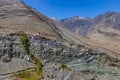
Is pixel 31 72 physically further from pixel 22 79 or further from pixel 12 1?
pixel 12 1

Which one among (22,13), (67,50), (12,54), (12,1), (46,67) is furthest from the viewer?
(12,1)

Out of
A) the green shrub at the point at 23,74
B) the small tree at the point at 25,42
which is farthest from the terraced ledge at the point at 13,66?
the small tree at the point at 25,42

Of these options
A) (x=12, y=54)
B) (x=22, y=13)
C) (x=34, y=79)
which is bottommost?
(x=34, y=79)

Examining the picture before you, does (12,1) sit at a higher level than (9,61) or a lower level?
higher

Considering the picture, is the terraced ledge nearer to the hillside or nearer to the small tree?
the hillside

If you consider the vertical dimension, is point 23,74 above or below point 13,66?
below

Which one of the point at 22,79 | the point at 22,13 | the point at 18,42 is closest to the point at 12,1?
the point at 22,13

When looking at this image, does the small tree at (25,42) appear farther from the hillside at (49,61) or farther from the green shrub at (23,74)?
the green shrub at (23,74)

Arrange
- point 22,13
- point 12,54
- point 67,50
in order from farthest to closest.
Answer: point 22,13 < point 67,50 < point 12,54

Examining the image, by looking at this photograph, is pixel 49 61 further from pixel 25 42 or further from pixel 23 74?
pixel 23 74

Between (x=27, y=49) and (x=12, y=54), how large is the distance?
1.57 meters

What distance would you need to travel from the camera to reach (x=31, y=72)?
2625cm

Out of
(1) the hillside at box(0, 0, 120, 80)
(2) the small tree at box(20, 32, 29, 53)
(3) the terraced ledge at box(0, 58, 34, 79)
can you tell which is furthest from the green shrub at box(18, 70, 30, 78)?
(2) the small tree at box(20, 32, 29, 53)

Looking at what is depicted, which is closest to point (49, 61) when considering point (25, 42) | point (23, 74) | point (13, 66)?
point (25, 42)
